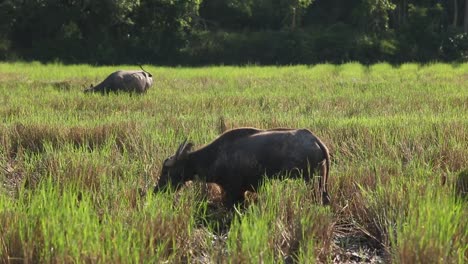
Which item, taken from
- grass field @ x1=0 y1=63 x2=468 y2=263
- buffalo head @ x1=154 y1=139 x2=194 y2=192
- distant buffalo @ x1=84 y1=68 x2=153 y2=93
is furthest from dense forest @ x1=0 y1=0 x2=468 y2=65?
buffalo head @ x1=154 y1=139 x2=194 y2=192

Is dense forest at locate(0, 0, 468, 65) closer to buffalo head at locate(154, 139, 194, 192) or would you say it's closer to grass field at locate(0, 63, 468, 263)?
grass field at locate(0, 63, 468, 263)

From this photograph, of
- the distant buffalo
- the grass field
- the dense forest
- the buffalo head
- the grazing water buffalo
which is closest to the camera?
the grass field

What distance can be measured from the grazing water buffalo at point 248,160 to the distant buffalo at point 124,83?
21.2ft

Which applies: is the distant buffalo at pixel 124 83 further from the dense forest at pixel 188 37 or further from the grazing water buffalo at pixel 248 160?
the dense forest at pixel 188 37

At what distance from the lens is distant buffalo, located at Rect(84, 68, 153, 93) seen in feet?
34.4

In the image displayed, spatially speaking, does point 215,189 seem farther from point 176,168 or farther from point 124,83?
point 124,83

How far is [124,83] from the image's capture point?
34.8ft

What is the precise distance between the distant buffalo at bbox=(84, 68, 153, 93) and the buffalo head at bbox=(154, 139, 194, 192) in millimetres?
6423

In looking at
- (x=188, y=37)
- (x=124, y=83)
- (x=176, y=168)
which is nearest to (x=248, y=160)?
(x=176, y=168)

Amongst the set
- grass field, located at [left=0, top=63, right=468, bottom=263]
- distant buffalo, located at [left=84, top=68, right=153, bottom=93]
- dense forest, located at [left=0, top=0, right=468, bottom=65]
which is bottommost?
grass field, located at [left=0, top=63, right=468, bottom=263]

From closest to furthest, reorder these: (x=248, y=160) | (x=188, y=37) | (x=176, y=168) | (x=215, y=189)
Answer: (x=248, y=160)
(x=176, y=168)
(x=215, y=189)
(x=188, y=37)

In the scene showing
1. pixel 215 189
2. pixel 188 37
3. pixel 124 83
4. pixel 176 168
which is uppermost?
pixel 188 37

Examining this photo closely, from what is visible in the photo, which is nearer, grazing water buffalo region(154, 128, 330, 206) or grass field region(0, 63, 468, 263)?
grass field region(0, 63, 468, 263)

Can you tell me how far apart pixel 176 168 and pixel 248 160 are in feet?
1.72
